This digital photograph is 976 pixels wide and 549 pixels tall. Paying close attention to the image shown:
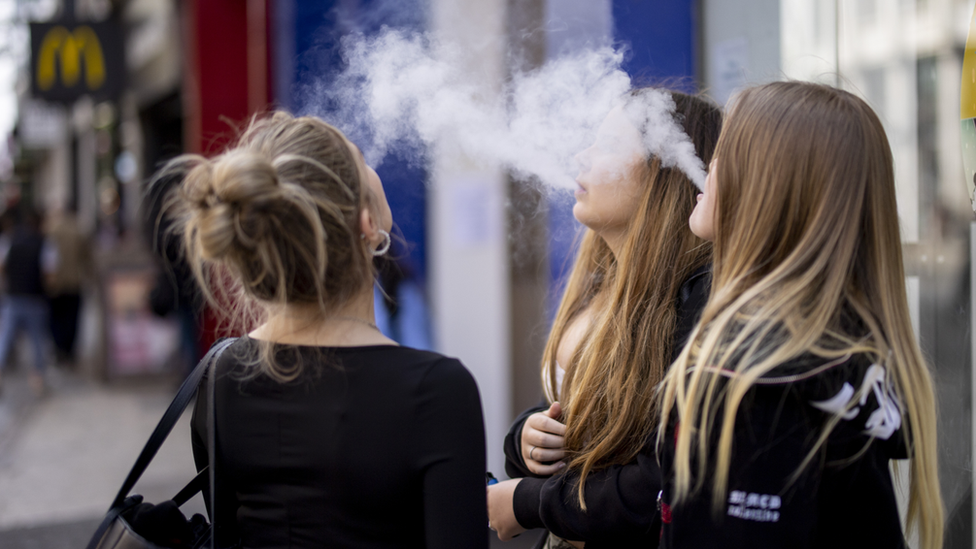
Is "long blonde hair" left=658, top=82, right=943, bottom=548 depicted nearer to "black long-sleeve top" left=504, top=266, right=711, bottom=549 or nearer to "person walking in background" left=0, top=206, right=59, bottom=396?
"black long-sleeve top" left=504, top=266, right=711, bottom=549

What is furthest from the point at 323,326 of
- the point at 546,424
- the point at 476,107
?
the point at 476,107

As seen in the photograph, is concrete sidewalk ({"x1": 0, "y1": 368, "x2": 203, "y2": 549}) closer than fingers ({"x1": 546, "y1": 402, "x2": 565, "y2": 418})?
No

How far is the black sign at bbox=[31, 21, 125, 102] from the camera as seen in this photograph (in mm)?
8648

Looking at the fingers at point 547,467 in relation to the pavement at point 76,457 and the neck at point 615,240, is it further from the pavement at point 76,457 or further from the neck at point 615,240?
the pavement at point 76,457

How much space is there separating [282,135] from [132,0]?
13.2m

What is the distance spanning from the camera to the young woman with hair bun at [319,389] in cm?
133

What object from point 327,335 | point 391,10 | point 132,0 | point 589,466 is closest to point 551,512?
point 589,466

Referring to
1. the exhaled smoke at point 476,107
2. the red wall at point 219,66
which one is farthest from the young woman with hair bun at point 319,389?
the red wall at point 219,66

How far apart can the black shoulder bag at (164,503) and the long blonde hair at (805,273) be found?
86cm

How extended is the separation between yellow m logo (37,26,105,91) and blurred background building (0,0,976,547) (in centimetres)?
10

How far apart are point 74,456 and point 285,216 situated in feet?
18.6

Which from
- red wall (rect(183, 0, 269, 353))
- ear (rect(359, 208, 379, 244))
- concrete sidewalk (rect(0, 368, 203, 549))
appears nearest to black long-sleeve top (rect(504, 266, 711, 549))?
ear (rect(359, 208, 379, 244))

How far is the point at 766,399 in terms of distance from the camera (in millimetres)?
1220

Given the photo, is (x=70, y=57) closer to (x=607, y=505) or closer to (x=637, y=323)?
(x=637, y=323)
